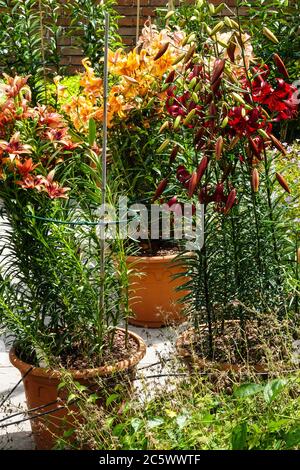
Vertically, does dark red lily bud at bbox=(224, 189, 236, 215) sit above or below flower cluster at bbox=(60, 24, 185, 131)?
below

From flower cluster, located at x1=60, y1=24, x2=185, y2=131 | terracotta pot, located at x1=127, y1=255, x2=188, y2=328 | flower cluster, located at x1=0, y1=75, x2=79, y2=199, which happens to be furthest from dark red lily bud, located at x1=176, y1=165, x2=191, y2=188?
terracotta pot, located at x1=127, y1=255, x2=188, y2=328

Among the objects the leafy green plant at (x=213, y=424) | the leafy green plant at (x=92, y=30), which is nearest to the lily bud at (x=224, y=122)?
the leafy green plant at (x=213, y=424)

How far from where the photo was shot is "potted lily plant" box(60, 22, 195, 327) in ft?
12.7

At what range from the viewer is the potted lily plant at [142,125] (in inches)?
152

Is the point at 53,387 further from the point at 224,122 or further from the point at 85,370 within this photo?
the point at 224,122

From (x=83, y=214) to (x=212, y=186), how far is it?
504 mm

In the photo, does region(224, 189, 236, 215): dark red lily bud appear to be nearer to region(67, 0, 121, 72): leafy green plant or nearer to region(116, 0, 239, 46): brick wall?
region(67, 0, 121, 72): leafy green plant

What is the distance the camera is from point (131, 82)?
3.95m

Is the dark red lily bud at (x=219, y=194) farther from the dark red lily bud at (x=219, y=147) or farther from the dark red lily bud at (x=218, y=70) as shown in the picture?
the dark red lily bud at (x=218, y=70)

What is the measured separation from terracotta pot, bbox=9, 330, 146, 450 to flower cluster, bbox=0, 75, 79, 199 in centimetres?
64

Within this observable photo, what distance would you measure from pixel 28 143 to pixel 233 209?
2.62 ft

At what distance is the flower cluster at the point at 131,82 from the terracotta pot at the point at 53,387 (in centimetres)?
A: 122

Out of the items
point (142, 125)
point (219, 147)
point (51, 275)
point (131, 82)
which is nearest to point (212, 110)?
point (219, 147)
